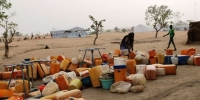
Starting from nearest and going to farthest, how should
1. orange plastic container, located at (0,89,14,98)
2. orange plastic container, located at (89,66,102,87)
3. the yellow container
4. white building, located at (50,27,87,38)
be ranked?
1. orange plastic container, located at (0,89,14,98)
2. the yellow container
3. orange plastic container, located at (89,66,102,87)
4. white building, located at (50,27,87,38)

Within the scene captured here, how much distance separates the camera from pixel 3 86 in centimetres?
616

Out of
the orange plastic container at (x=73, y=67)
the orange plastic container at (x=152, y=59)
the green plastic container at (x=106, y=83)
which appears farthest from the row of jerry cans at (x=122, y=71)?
the orange plastic container at (x=73, y=67)

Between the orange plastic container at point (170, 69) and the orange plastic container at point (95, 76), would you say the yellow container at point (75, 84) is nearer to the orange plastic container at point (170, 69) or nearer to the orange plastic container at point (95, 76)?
the orange plastic container at point (95, 76)

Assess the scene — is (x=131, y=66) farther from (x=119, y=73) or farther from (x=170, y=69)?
(x=119, y=73)

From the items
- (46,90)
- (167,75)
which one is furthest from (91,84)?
(167,75)

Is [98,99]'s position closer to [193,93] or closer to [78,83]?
[78,83]

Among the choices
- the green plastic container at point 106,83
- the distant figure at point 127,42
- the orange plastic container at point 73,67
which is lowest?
the green plastic container at point 106,83

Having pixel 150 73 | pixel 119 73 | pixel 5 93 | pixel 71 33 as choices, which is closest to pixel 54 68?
pixel 5 93

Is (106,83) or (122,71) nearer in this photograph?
(122,71)

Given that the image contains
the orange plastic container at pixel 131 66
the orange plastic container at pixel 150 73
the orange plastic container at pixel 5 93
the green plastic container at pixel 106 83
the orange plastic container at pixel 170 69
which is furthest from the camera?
the orange plastic container at pixel 131 66

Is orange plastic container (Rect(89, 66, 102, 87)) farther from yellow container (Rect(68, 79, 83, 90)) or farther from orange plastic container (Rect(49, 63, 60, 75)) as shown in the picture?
orange plastic container (Rect(49, 63, 60, 75))

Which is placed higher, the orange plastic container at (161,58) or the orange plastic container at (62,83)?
the orange plastic container at (161,58)

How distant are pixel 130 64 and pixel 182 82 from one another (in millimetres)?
1697

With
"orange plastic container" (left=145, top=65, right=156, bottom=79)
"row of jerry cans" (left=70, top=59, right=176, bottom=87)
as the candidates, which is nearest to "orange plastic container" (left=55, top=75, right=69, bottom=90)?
"row of jerry cans" (left=70, top=59, right=176, bottom=87)
